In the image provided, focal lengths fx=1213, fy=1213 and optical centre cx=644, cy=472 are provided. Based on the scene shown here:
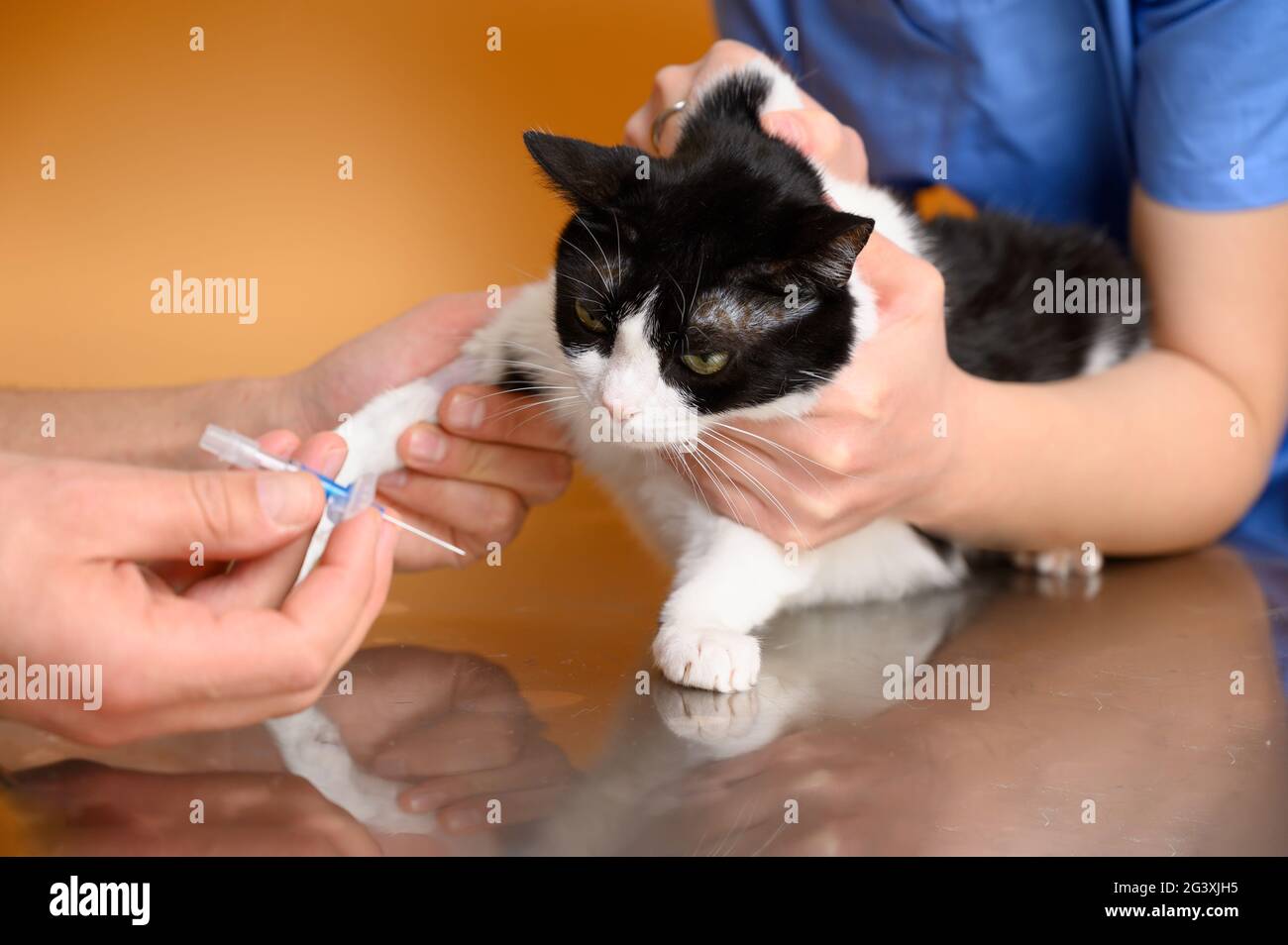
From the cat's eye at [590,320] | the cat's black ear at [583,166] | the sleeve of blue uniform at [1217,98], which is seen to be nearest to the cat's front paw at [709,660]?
the cat's eye at [590,320]

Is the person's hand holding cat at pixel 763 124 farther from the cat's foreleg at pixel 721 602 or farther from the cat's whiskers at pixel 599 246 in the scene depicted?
the cat's foreleg at pixel 721 602

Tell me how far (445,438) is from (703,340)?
43cm

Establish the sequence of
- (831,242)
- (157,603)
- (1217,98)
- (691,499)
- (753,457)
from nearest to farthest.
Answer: (157,603), (831,242), (753,457), (691,499), (1217,98)

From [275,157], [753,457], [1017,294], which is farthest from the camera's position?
[275,157]

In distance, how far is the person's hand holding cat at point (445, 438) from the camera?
1.49 m

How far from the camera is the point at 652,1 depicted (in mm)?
2824

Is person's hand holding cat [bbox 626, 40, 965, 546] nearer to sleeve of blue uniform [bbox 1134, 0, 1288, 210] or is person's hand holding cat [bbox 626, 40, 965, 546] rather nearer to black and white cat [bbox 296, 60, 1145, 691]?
black and white cat [bbox 296, 60, 1145, 691]

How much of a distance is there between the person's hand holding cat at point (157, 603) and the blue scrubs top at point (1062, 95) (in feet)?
→ 3.97

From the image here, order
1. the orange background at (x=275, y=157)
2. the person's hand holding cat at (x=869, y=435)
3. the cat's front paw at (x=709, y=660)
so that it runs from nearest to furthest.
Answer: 1. the cat's front paw at (x=709, y=660)
2. the person's hand holding cat at (x=869, y=435)
3. the orange background at (x=275, y=157)

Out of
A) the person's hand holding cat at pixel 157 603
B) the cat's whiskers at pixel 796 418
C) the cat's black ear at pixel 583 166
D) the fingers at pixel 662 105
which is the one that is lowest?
the person's hand holding cat at pixel 157 603

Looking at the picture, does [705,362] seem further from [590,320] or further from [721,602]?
[721,602]

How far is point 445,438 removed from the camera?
58.4 inches

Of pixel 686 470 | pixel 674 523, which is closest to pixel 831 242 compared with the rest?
pixel 686 470

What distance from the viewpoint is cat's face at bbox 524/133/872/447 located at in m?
1.19
